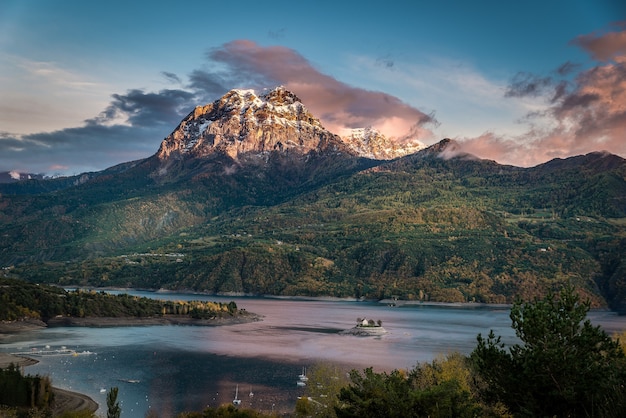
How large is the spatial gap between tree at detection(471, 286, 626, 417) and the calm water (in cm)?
3975

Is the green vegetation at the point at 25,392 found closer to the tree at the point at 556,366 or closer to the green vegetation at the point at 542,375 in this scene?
the green vegetation at the point at 542,375

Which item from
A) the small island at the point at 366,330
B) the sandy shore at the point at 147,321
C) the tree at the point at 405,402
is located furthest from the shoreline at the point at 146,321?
the tree at the point at 405,402

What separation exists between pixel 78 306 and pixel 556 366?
136 meters

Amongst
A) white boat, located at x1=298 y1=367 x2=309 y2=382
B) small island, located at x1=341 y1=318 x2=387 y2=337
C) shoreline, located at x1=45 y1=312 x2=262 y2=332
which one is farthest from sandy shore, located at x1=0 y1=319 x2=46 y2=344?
small island, located at x1=341 y1=318 x2=387 y2=337

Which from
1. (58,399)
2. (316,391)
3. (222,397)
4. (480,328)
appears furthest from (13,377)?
(480,328)

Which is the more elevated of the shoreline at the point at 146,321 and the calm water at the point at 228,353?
the shoreline at the point at 146,321

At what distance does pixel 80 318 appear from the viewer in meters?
142

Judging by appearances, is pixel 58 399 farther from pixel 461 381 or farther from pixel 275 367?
pixel 461 381

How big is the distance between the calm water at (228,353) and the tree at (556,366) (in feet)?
130

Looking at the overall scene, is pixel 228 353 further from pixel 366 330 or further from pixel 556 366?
pixel 556 366

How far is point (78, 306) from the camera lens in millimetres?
144875

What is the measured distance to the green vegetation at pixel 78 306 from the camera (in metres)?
134

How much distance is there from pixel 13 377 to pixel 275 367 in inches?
1445

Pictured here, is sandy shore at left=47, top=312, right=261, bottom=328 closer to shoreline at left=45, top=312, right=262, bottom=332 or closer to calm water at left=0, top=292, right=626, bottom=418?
shoreline at left=45, top=312, right=262, bottom=332
